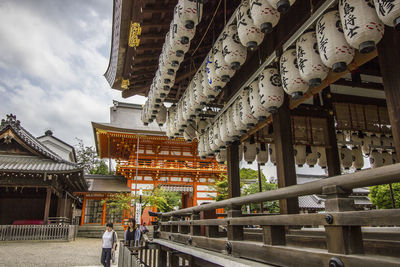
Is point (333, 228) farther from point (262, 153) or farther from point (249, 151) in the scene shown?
point (262, 153)

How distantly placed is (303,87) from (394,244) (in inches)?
68.9

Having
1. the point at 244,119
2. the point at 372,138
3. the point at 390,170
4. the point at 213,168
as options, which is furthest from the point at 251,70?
the point at 213,168

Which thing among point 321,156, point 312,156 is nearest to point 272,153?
point 312,156

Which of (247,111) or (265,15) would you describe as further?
(247,111)

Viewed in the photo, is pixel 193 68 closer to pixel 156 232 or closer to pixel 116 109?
pixel 156 232

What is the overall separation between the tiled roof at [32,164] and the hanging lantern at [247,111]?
1465cm

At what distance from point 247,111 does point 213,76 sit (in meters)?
0.74

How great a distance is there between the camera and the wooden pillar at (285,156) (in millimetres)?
3744

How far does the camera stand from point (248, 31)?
3.38 metres

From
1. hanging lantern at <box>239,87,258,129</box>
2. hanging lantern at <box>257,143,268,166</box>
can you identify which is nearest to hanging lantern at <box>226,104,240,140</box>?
hanging lantern at <box>239,87,258,129</box>

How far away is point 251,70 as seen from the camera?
495cm

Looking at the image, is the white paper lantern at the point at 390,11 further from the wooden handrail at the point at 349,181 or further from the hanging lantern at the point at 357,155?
the hanging lantern at the point at 357,155

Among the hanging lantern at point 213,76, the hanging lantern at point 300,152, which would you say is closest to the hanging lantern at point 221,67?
the hanging lantern at point 213,76

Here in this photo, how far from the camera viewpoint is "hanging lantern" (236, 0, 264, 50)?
11.0ft
